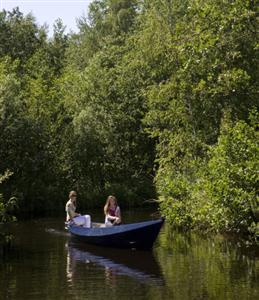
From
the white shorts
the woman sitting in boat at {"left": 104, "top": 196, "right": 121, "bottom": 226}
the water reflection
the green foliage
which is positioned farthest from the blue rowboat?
the green foliage

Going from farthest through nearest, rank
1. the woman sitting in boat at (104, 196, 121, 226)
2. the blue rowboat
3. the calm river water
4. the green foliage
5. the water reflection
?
the woman sitting in boat at (104, 196, 121, 226), the green foliage, the blue rowboat, the water reflection, the calm river water

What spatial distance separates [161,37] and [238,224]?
16.3m

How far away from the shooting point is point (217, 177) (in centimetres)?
2034

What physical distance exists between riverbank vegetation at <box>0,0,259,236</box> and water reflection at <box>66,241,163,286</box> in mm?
3240

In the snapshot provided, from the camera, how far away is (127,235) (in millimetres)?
19422

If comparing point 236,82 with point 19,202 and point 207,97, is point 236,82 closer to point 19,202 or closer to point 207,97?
point 207,97

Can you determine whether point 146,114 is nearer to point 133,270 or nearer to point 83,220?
point 83,220

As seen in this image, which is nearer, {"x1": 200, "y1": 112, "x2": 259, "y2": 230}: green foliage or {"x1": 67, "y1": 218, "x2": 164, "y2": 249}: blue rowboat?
{"x1": 67, "y1": 218, "x2": 164, "y2": 249}: blue rowboat

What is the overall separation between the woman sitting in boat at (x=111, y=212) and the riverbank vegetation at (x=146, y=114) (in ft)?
9.17

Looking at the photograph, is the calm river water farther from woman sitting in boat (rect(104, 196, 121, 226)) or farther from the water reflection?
woman sitting in boat (rect(104, 196, 121, 226))

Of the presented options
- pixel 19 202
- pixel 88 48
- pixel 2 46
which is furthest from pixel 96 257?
pixel 88 48

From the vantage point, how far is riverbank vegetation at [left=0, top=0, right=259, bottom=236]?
21.5 meters

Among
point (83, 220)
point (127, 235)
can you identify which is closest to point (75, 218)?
point (83, 220)

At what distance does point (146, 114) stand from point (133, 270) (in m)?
19.4
